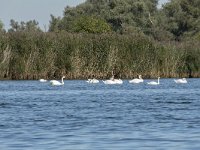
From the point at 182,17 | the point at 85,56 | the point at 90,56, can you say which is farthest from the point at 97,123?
the point at 182,17

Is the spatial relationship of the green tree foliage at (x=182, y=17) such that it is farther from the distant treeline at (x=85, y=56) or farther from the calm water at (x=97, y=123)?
the calm water at (x=97, y=123)

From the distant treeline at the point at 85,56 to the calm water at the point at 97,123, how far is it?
18.3 metres

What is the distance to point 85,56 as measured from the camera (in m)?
66.4

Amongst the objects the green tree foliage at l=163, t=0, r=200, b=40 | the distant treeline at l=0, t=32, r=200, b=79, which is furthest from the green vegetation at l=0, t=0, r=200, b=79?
the green tree foliage at l=163, t=0, r=200, b=40

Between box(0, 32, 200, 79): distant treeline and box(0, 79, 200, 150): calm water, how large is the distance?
720 inches

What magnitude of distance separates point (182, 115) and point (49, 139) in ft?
26.7

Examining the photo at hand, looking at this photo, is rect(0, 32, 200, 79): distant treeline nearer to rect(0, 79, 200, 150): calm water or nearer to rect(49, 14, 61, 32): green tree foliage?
rect(0, 79, 200, 150): calm water

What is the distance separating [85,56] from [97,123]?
1552 inches

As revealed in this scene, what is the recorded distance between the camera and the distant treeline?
63.8m

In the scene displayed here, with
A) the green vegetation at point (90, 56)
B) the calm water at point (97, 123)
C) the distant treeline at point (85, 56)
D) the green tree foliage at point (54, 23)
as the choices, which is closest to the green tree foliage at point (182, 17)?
the green tree foliage at point (54, 23)

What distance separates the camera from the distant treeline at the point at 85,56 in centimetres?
6381

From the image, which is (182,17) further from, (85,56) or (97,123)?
(97,123)

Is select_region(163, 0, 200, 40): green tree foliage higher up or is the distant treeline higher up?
select_region(163, 0, 200, 40): green tree foliage

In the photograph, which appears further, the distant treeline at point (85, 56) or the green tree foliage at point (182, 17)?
the green tree foliage at point (182, 17)
